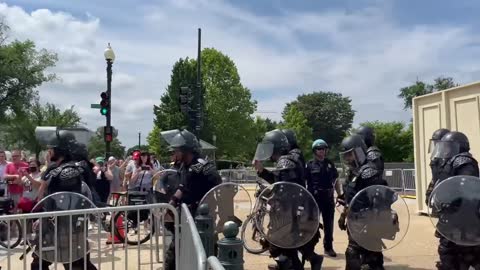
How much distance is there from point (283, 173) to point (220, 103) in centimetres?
4190

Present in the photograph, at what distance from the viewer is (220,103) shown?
47.5m

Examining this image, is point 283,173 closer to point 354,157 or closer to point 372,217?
point 354,157

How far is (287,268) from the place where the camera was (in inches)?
230

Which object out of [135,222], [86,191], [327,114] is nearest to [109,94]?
[135,222]

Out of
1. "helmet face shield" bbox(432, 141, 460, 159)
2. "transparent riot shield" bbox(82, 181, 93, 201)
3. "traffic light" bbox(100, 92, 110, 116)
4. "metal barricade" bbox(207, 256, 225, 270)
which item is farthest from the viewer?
"traffic light" bbox(100, 92, 110, 116)

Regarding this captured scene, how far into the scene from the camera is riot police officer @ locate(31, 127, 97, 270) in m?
5.21

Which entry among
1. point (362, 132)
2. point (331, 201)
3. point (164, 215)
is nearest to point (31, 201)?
point (164, 215)

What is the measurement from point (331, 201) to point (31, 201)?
532 centimetres

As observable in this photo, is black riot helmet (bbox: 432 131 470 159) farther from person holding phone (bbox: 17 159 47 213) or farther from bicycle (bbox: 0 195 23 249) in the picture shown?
person holding phone (bbox: 17 159 47 213)

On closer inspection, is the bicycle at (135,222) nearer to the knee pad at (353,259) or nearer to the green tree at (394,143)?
the knee pad at (353,259)

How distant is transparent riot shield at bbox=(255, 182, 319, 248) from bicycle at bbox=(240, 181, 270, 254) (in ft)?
0.34

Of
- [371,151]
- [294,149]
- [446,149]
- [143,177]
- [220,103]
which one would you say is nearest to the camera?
[446,149]

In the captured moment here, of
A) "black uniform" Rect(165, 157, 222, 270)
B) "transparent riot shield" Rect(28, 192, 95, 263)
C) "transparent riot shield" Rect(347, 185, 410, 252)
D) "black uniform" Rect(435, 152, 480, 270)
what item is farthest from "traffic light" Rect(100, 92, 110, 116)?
"black uniform" Rect(435, 152, 480, 270)

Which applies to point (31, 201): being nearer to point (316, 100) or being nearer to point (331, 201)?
point (331, 201)
